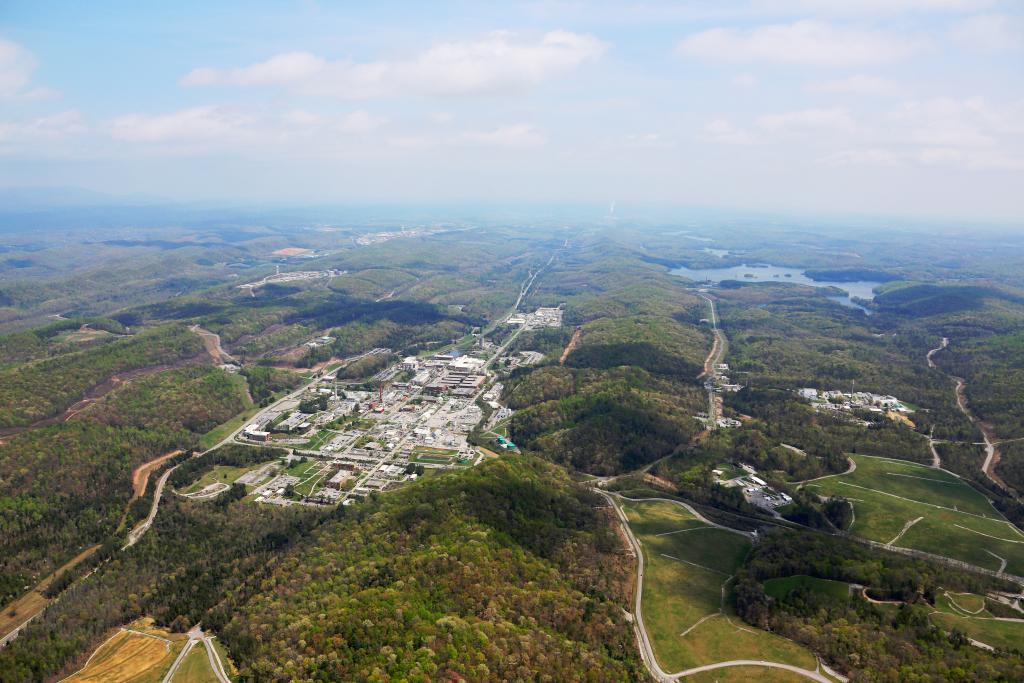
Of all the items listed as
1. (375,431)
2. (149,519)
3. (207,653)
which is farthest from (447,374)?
(207,653)

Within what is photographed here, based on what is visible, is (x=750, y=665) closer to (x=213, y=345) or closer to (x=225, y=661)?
(x=225, y=661)

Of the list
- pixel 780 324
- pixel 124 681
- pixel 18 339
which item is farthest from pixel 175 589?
pixel 780 324

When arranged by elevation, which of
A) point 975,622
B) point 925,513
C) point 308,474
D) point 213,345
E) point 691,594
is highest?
point 213,345

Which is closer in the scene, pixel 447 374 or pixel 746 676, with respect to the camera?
pixel 746 676

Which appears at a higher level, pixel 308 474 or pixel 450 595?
pixel 450 595

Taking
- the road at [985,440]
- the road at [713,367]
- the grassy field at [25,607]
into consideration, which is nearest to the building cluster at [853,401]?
the road at [985,440]

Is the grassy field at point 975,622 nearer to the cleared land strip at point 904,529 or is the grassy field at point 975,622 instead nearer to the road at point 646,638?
the cleared land strip at point 904,529

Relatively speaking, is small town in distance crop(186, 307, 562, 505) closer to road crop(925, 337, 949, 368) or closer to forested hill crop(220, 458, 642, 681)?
forested hill crop(220, 458, 642, 681)

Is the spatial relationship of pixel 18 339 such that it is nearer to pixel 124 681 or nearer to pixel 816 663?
pixel 124 681
